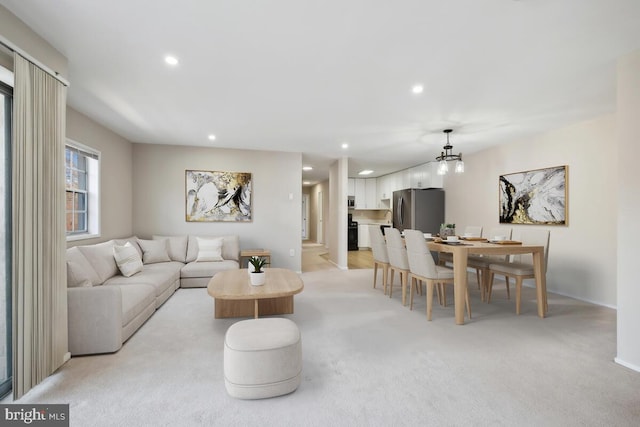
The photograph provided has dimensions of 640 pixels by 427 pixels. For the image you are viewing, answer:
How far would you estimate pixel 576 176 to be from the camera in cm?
405

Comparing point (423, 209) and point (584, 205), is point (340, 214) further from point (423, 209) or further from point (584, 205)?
point (584, 205)

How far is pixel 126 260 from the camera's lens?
12.0 feet

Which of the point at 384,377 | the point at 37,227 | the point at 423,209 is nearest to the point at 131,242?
the point at 37,227

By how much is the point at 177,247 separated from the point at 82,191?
151 cm

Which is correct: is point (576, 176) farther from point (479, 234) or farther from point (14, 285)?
point (14, 285)

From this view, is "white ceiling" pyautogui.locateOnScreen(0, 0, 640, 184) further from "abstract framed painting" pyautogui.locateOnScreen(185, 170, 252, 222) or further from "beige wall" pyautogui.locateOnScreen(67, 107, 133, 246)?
"abstract framed painting" pyautogui.locateOnScreen(185, 170, 252, 222)

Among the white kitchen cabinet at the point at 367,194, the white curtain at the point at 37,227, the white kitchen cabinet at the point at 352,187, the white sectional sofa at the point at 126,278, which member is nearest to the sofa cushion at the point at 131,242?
the white sectional sofa at the point at 126,278

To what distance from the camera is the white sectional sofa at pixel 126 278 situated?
7.75 feet

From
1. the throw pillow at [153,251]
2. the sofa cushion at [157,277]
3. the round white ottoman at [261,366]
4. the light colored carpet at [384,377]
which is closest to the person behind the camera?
the light colored carpet at [384,377]

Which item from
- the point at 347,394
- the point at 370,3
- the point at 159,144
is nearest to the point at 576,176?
the point at 370,3

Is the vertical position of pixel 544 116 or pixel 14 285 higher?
pixel 544 116

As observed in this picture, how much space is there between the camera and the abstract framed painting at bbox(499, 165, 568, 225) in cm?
425

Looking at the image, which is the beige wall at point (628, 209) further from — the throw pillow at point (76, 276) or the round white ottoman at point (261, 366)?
the throw pillow at point (76, 276)

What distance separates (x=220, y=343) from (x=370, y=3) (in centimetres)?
278
